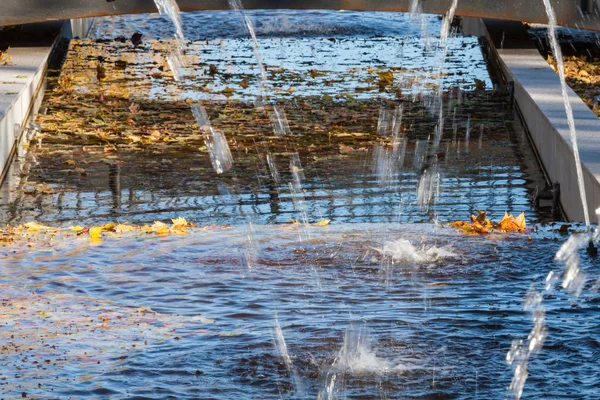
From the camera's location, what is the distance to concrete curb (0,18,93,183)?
950 cm

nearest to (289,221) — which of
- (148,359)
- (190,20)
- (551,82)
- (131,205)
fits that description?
(131,205)

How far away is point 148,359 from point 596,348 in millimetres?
1841

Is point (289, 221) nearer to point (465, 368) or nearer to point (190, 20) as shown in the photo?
point (465, 368)

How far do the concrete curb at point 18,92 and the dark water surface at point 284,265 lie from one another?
0.79 feet

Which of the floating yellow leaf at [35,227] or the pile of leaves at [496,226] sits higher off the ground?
the pile of leaves at [496,226]

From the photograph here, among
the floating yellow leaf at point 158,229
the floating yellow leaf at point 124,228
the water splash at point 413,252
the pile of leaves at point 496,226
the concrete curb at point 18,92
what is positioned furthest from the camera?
the concrete curb at point 18,92

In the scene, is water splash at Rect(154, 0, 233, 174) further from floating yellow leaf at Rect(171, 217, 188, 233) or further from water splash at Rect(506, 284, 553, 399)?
water splash at Rect(506, 284, 553, 399)

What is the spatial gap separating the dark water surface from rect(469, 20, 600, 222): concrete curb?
0.89 ft

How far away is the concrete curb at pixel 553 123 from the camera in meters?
7.30

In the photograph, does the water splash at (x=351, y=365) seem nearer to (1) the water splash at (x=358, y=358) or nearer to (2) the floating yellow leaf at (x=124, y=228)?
(1) the water splash at (x=358, y=358)

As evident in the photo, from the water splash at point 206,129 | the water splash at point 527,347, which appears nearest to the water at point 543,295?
the water splash at point 527,347

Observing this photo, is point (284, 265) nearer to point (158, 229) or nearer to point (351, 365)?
point (158, 229)

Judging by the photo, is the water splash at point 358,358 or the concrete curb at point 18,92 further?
the concrete curb at point 18,92

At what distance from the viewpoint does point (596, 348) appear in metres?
4.33
